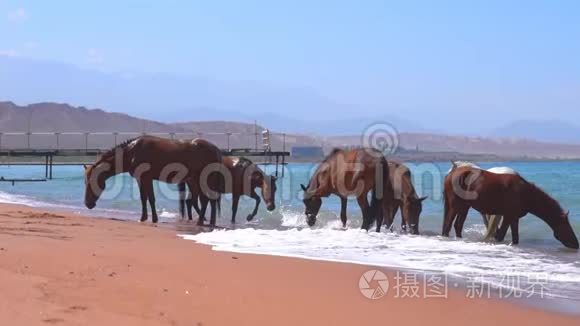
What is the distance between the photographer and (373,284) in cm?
738

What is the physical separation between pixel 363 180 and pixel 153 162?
4399 millimetres

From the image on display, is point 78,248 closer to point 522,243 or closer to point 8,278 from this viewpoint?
point 8,278

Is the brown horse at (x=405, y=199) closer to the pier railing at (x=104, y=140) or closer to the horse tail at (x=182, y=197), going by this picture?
the horse tail at (x=182, y=197)

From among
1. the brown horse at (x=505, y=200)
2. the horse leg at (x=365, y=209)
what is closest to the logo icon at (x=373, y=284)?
the brown horse at (x=505, y=200)

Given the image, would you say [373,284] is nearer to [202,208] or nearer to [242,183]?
[202,208]

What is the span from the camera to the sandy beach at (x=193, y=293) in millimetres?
5348

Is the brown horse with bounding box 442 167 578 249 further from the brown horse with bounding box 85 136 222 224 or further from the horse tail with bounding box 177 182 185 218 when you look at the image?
the horse tail with bounding box 177 182 185 218

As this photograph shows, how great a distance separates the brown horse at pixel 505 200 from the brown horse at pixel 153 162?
5.37 metres

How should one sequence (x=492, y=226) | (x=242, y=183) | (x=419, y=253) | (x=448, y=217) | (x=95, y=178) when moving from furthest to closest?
(x=242, y=183)
(x=95, y=178)
(x=492, y=226)
(x=448, y=217)
(x=419, y=253)

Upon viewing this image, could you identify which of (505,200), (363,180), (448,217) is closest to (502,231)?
(505,200)

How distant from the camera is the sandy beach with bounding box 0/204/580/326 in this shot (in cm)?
535

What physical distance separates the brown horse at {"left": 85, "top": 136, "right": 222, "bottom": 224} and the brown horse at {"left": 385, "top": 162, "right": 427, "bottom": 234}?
3.84 metres

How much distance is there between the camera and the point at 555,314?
21.1 feet

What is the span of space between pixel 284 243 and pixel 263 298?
499 cm
